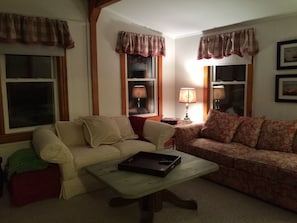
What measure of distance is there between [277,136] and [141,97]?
93.4 inches

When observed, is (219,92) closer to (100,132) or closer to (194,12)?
(194,12)

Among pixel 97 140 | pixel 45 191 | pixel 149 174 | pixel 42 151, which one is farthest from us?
pixel 97 140

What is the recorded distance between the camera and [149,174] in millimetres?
2334

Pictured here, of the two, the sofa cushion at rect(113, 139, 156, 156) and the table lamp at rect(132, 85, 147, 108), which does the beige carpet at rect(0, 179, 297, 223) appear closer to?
the sofa cushion at rect(113, 139, 156, 156)

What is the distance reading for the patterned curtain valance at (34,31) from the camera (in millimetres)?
3188

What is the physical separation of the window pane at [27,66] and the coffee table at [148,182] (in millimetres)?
1860

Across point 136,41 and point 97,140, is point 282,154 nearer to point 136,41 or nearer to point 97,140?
point 97,140

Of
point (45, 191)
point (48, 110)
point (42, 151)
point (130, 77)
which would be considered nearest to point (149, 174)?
point (42, 151)

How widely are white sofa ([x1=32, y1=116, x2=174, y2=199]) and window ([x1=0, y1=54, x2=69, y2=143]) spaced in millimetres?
277

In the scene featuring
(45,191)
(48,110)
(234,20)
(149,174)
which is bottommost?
(45,191)

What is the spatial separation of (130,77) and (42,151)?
7.54 ft

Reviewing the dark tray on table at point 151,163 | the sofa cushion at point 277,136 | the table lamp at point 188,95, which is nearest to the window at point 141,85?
the table lamp at point 188,95

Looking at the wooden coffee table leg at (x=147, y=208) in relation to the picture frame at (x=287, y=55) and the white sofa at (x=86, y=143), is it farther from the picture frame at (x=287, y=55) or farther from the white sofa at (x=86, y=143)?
the picture frame at (x=287, y=55)

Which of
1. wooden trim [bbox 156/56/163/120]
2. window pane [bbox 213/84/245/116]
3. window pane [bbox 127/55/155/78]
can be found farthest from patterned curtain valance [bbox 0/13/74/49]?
window pane [bbox 213/84/245/116]
